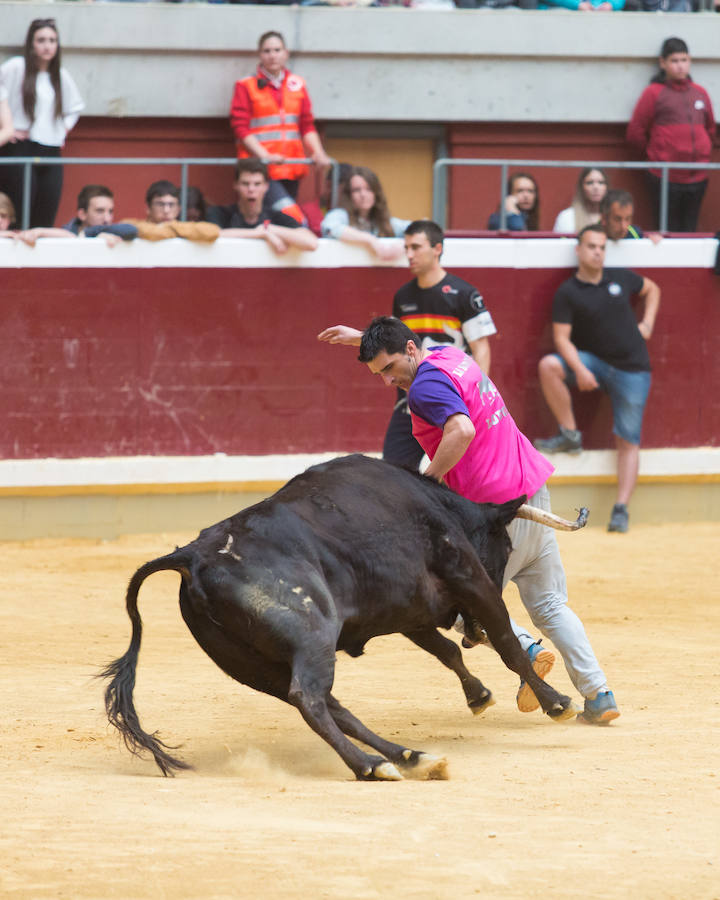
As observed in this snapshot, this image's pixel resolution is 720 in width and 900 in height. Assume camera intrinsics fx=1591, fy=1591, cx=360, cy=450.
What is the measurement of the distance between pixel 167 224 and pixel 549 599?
524 cm

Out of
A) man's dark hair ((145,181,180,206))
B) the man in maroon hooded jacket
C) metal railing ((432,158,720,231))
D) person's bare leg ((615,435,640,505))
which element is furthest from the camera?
the man in maroon hooded jacket

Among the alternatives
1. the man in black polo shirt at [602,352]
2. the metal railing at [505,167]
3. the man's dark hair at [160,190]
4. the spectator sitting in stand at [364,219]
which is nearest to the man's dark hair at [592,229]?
the man in black polo shirt at [602,352]

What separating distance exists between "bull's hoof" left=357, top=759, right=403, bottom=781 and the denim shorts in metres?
6.37

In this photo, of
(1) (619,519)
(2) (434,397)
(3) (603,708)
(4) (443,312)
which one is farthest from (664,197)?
(2) (434,397)

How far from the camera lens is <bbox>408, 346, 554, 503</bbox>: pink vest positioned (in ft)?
17.9

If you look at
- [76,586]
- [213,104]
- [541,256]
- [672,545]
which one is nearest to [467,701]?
[76,586]

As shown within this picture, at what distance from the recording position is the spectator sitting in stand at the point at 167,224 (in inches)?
400

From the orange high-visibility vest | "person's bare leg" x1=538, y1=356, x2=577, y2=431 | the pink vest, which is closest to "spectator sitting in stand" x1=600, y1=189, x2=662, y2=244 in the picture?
"person's bare leg" x1=538, y1=356, x2=577, y2=431

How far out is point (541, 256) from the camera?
1090 centimetres

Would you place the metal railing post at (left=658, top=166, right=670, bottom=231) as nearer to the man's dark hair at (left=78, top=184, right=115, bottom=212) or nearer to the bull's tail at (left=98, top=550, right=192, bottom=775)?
the man's dark hair at (left=78, top=184, right=115, bottom=212)

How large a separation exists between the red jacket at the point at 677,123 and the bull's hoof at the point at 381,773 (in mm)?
7939

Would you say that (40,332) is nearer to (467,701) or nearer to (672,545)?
(672,545)

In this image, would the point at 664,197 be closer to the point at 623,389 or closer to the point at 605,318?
the point at 605,318

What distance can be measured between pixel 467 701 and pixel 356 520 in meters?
1.12
